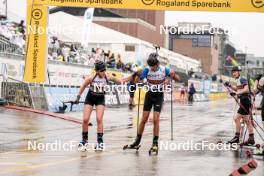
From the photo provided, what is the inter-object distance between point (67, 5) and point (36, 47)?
2.45m

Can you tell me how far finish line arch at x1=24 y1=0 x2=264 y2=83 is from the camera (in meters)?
20.2

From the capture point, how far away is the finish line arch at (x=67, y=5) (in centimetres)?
2019

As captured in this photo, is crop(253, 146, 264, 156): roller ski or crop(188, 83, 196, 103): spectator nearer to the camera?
crop(253, 146, 264, 156): roller ski

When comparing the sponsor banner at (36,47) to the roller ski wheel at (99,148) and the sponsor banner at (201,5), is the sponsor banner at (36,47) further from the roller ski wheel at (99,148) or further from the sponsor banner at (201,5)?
the roller ski wheel at (99,148)

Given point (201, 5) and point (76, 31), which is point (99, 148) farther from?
point (76, 31)

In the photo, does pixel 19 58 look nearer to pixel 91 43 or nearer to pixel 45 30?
pixel 45 30

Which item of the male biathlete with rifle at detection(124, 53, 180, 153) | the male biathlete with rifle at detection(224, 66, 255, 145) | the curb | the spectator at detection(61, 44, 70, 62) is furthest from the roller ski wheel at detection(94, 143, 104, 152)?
the spectator at detection(61, 44, 70, 62)

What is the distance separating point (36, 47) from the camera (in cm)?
2266

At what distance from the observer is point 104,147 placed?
12.4 m

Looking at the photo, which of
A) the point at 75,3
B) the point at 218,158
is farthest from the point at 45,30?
the point at 218,158

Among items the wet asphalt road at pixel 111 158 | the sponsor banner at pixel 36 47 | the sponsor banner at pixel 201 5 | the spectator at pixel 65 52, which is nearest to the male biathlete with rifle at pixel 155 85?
the wet asphalt road at pixel 111 158

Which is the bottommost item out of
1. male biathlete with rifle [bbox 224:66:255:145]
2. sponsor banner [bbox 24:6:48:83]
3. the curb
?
the curb

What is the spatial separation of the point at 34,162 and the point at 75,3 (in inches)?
466

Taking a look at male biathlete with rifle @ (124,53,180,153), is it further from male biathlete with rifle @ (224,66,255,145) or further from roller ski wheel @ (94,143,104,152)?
male biathlete with rifle @ (224,66,255,145)
